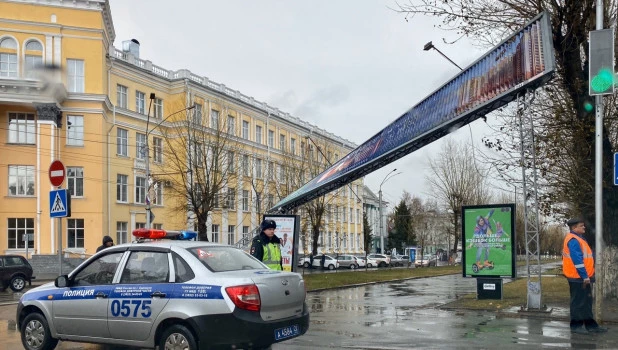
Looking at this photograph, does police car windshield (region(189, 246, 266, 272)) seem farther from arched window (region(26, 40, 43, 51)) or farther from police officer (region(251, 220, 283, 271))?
arched window (region(26, 40, 43, 51))

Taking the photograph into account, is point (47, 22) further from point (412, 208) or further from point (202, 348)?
point (412, 208)

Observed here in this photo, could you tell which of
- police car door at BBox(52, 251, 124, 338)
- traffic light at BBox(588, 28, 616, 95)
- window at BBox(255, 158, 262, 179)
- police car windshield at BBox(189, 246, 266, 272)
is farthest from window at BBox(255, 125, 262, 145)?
police car windshield at BBox(189, 246, 266, 272)

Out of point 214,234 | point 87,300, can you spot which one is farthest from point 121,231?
point 87,300

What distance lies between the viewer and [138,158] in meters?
47.4

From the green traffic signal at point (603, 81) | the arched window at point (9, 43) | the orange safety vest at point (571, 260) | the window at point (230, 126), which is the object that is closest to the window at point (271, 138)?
the window at point (230, 126)

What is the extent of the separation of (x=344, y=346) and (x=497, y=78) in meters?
7.81

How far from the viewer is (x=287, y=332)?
24.4ft

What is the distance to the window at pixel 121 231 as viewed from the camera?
148ft

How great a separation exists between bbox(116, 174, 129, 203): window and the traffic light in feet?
131

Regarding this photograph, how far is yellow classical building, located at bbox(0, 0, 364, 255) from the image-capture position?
36.9 m

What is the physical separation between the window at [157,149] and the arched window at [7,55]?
11604 mm

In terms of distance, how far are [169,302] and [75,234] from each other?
1486 inches

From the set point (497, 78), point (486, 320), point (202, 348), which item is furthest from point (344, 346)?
point (497, 78)

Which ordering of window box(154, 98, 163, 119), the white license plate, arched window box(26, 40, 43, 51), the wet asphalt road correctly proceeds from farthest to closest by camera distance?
1. window box(154, 98, 163, 119)
2. arched window box(26, 40, 43, 51)
3. the wet asphalt road
4. the white license plate
